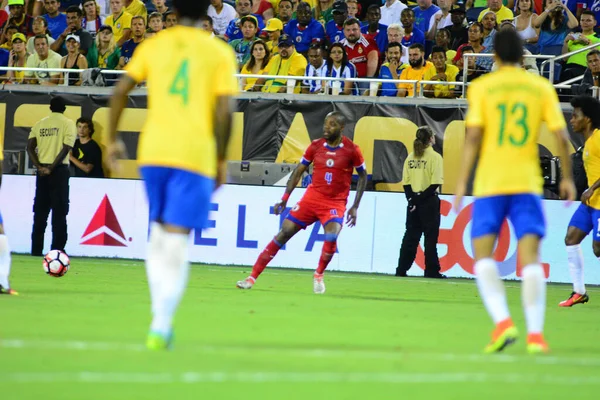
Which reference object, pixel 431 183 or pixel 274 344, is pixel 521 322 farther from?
pixel 431 183

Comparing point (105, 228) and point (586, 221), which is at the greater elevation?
point (586, 221)

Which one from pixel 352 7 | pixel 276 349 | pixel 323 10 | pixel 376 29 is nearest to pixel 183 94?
pixel 276 349

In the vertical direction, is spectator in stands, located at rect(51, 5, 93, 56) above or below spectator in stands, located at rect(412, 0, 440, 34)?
below

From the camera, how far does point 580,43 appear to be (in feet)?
70.0

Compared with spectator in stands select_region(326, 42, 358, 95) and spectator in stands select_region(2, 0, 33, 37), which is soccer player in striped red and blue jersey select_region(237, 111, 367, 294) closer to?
spectator in stands select_region(326, 42, 358, 95)

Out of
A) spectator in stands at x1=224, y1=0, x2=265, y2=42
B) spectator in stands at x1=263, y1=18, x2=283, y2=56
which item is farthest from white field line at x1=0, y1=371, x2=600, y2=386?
spectator in stands at x1=224, y1=0, x2=265, y2=42

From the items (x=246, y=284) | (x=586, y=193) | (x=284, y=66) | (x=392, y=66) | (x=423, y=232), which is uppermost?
(x=392, y=66)

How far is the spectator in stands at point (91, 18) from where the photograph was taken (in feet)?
83.3

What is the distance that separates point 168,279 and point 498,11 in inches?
670

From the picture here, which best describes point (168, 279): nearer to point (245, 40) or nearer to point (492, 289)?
point (492, 289)

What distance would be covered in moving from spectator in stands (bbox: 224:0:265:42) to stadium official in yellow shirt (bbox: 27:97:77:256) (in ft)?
17.3

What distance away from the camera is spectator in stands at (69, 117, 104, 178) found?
2189 centimetres

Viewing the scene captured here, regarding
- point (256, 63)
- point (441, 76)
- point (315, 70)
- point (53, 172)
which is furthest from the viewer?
point (256, 63)

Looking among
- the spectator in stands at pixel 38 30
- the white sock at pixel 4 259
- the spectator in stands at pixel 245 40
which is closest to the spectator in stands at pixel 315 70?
the spectator in stands at pixel 245 40
